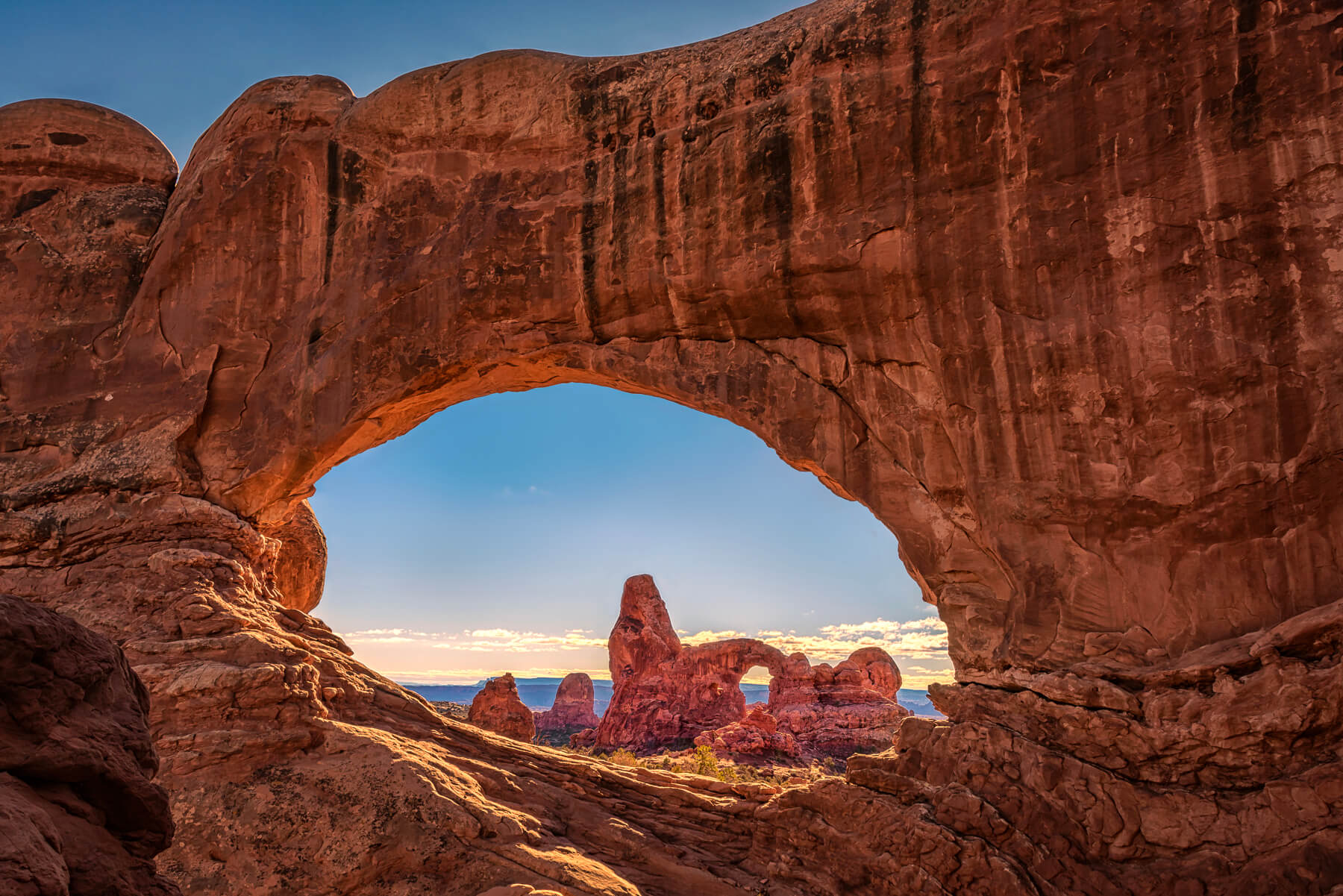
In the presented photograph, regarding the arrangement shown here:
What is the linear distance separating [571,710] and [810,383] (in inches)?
2311

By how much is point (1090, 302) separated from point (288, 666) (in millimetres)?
10275

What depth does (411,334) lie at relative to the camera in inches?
500

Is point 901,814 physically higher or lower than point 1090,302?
lower

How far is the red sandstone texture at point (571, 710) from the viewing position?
64.5 m

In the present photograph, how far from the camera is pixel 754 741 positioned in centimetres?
3712

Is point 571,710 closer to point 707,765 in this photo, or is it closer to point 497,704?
point 497,704

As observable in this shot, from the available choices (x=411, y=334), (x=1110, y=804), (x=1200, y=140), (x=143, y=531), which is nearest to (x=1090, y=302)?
(x=1200, y=140)

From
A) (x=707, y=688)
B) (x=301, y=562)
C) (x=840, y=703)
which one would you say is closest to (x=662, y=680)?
(x=707, y=688)

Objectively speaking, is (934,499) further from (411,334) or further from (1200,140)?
(411,334)

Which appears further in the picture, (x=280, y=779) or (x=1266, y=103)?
(x=280, y=779)

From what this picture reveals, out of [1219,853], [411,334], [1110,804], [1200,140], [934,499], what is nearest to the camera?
[1219,853]

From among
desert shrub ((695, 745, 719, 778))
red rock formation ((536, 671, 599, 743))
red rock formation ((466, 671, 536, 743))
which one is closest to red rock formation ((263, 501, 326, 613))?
desert shrub ((695, 745, 719, 778))

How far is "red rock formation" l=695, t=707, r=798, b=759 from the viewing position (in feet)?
121

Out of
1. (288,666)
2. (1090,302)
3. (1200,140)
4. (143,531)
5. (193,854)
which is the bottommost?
(193,854)
